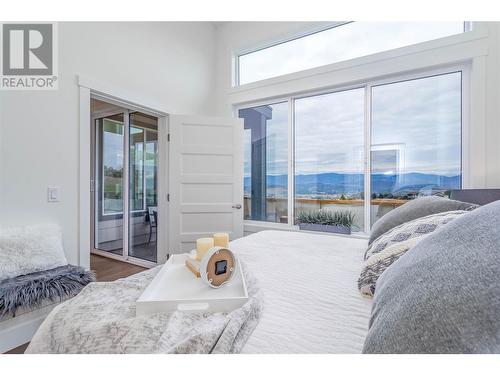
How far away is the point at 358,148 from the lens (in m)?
2.83

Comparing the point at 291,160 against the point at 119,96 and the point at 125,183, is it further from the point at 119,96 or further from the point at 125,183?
the point at 125,183

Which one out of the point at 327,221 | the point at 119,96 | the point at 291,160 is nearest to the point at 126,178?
the point at 119,96

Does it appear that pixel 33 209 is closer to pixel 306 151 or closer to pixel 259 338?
pixel 259 338

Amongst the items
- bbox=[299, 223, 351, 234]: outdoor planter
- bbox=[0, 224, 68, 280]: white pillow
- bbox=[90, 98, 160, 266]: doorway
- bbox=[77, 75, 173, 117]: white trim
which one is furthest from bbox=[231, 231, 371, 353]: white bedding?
bbox=[90, 98, 160, 266]: doorway

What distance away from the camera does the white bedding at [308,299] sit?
25.7 inches

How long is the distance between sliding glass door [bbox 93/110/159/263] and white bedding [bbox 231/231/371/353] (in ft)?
8.11

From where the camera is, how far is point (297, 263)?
1.31 m

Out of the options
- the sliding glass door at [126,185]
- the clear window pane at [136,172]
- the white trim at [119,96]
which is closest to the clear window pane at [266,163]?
the white trim at [119,96]

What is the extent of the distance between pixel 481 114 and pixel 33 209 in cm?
395

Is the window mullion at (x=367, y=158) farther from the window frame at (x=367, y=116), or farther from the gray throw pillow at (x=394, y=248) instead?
the gray throw pillow at (x=394, y=248)

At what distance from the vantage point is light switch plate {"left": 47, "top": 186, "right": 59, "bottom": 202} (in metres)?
1.99
